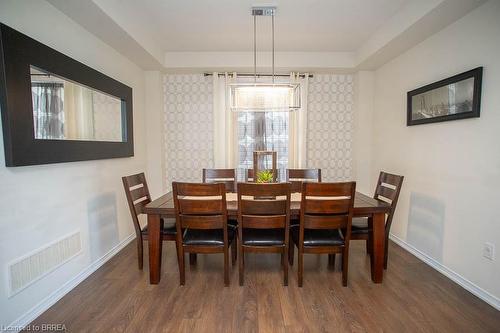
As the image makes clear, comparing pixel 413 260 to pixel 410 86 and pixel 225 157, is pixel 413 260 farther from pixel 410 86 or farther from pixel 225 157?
pixel 225 157

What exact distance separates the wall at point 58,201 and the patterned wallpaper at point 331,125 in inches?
107

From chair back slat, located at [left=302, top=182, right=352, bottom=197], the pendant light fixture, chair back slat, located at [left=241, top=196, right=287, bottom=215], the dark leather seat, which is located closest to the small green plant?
chair back slat, located at [left=241, top=196, right=287, bottom=215]

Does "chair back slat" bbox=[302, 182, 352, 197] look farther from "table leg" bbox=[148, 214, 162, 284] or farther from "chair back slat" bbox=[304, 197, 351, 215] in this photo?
"table leg" bbox=[148, 214, 162, 284]

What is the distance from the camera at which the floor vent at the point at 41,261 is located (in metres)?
1.60

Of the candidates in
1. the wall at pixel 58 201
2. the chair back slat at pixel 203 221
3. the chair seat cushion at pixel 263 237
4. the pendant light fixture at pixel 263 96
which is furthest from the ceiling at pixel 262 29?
the chair seat cushion at pixel 263 237

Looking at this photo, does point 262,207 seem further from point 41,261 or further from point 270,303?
point 41,261

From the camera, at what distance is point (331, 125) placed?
388 centimetres

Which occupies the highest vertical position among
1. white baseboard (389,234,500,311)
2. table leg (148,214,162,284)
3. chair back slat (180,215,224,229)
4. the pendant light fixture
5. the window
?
the pendant light fixture

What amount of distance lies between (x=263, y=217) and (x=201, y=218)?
0.51 metres

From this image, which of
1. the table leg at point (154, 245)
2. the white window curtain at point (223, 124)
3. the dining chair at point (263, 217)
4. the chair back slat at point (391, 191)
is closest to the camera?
the dining chair at point (263, 217)

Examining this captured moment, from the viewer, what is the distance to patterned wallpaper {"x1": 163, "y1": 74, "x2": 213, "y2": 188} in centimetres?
381

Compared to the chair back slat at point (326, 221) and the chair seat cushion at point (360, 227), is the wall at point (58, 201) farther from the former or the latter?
the chair seat cushion at point (360, 227)

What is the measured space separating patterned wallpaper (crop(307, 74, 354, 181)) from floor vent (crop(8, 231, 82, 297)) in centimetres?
317

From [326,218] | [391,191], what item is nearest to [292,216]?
[326,218]
